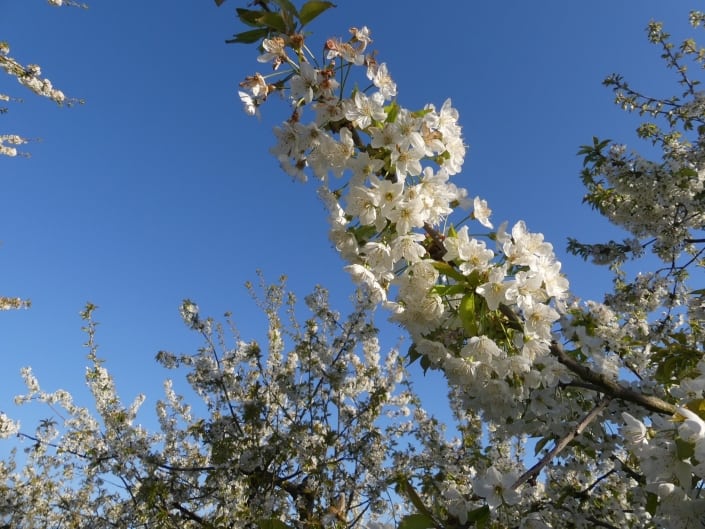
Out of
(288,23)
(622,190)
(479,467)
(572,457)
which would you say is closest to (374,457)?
(479,467)

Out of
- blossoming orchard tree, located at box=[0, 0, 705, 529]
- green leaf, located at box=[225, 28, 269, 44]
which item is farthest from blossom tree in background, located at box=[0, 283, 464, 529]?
green leaf, located at box=[225, 28, 269, 44]

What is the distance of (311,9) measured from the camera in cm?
156

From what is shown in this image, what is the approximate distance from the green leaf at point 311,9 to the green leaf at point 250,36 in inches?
6.5

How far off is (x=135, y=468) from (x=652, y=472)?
5983 mm

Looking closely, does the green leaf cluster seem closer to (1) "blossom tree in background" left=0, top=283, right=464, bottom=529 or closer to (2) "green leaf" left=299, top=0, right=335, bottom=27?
(2) "green leaf" left=299, top=0, right=335, bottom=27

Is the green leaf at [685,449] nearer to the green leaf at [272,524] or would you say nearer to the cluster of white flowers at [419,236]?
the cluster of white flowers at [419,236]

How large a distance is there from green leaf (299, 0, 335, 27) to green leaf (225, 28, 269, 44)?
0.16m

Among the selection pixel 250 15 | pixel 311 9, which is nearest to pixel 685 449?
pixel 311 9

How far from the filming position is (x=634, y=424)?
144 cm

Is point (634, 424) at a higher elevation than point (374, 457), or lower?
lower

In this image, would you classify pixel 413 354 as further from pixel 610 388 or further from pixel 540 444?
pixel 540 444

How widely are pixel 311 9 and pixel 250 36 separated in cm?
27

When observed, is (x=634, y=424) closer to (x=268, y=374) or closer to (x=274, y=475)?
(x=274, y=475)

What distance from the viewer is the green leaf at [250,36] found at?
1.67 meters
